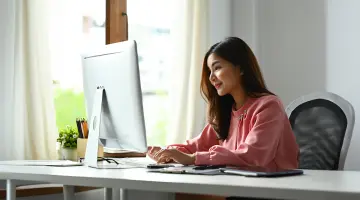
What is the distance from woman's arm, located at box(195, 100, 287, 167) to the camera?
1.65 metres

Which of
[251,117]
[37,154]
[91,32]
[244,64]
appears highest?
[91,32]

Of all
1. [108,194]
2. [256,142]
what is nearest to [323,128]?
[256,142]

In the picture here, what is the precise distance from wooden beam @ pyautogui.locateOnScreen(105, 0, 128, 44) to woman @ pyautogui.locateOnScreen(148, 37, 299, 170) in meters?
1.22

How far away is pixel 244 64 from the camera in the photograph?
6.49 feet

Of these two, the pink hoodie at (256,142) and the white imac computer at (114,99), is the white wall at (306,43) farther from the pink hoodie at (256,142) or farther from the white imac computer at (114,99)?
the white imac computer at (114,99)

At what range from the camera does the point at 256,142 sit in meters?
1.71

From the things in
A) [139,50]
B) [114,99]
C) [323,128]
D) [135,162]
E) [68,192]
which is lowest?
[68,192]

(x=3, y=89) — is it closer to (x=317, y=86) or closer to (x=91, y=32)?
(x=91, y=32)

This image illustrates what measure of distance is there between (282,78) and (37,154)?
1683 millimetres

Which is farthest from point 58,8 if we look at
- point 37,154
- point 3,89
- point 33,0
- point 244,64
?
point 244,64

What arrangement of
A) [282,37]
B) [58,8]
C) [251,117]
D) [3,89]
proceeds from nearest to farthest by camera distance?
[251,117] < [3,89] < [58,8] < [282,37]

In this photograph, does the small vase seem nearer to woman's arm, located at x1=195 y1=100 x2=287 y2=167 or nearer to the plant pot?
the plant pot

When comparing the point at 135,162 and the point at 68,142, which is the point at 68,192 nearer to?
the point at 135,162

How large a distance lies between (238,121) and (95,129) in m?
0.51
